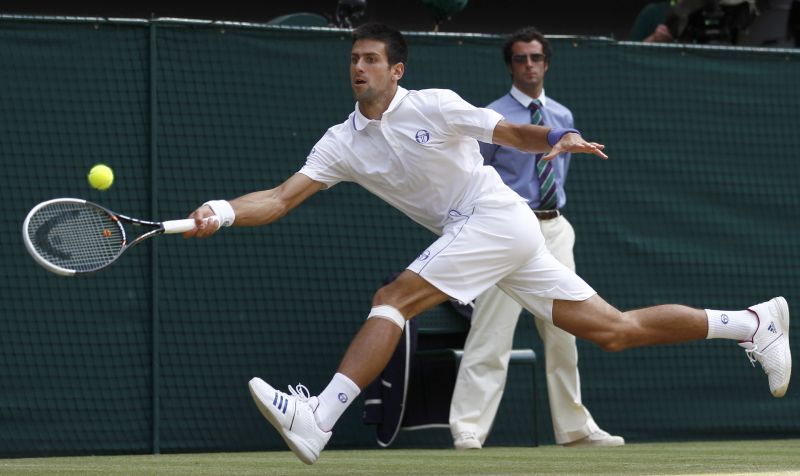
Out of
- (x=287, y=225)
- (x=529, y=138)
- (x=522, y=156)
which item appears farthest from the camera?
(x=287, y=225)

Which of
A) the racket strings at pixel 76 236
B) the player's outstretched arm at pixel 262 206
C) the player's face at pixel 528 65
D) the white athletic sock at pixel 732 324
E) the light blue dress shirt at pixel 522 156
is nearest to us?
the racket strings at pixel 76 236

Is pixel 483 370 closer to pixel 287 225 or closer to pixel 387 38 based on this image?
pixel 287 225

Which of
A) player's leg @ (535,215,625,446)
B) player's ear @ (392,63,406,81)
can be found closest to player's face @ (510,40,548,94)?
player's leg @ (535,215,625,446)

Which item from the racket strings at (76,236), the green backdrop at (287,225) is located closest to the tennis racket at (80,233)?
the racket strings at (76,236)

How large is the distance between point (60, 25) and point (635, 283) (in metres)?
3.62

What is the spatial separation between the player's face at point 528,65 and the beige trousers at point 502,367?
75 cm

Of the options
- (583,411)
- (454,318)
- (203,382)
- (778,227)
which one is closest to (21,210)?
(203,382)

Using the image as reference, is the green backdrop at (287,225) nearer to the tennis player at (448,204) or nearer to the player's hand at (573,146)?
the tennis player at (448,204)

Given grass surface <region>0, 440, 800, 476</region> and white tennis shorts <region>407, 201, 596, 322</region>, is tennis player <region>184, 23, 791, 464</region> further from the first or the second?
grass surface <region>0, 440, 800, 476</region>

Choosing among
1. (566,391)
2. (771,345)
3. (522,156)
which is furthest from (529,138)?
(566,391)

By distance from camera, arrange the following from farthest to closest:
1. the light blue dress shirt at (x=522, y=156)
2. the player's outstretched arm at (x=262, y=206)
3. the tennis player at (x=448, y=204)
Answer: the light blue dress shirt at (x=522, y=156) < the tennis player at (x=448, y=204) < the player's outstretched arm at (x=262, y=206)

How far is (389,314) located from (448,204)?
2.25ft

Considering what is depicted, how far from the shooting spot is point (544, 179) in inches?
307

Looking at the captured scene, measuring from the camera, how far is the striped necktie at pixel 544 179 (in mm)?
7789
